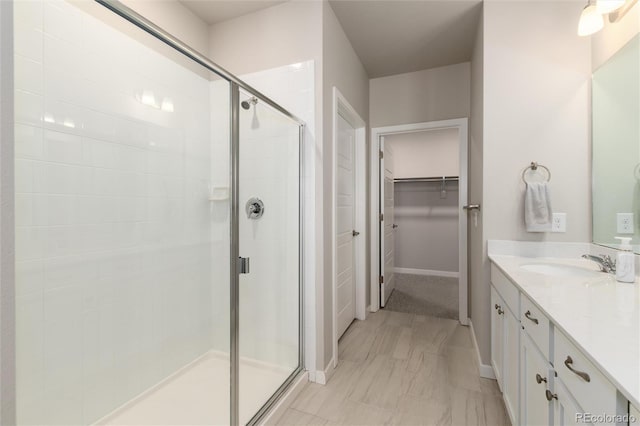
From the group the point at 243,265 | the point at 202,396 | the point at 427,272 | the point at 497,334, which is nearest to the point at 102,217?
the point at 243,265

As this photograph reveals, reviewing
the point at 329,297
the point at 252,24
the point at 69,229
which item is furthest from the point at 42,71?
the point at 329,297

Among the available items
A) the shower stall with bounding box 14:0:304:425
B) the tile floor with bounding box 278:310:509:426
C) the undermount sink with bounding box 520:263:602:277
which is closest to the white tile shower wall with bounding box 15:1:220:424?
the shower stall with bounding box 14:0:304:425

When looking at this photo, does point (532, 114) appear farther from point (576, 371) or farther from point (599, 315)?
point (576, 371)

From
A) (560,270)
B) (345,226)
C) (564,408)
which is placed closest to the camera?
(564,408)

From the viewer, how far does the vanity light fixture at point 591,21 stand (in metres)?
1.59

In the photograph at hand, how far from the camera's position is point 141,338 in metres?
1.76

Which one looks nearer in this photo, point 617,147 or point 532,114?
point 617,147

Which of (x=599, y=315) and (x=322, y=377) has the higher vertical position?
(x=599, y=315)

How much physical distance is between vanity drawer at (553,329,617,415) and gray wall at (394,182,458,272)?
418cm

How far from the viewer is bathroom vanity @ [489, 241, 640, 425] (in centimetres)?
63

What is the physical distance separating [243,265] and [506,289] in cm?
144

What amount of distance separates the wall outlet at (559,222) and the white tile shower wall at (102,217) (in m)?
2.12

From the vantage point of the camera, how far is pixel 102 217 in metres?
1.53

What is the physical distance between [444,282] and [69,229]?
15.1ft
